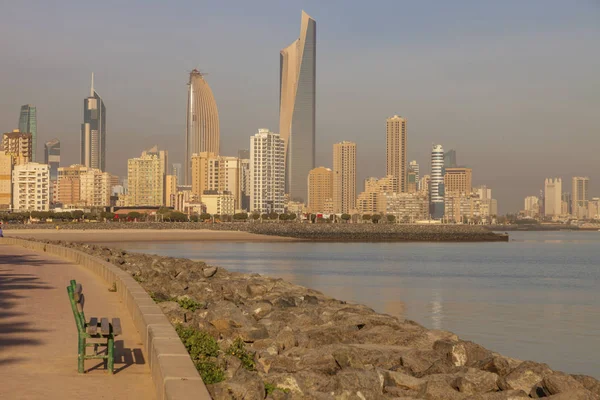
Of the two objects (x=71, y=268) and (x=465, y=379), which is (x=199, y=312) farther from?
(x=71, y=268)

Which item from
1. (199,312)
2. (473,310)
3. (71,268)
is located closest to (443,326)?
(473,310)

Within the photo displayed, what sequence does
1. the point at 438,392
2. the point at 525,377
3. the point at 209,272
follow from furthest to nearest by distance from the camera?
the point at 209,272 → the point at 525,377 → the point at 438,392

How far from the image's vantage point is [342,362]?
41.1 feet

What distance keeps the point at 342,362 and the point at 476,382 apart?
1.97m

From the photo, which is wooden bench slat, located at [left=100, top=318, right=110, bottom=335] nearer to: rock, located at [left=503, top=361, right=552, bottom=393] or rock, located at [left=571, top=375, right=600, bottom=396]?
rock, located at [left=503, top=361, right=552, bottom=393]

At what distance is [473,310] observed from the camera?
30.4 m

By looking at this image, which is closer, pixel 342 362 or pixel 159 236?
pixel 342 362

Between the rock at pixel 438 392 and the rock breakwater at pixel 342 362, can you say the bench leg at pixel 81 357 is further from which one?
the rock at pixel 438 392

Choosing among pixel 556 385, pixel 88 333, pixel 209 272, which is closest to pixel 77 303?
pixel 88 333

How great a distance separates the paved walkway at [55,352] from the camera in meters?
8.97

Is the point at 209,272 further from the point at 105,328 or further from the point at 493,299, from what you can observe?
the point at 105,328

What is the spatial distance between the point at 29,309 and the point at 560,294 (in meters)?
29.8

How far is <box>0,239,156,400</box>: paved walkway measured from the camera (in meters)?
8.97

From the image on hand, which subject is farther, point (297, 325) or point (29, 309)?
point (297, 325)
